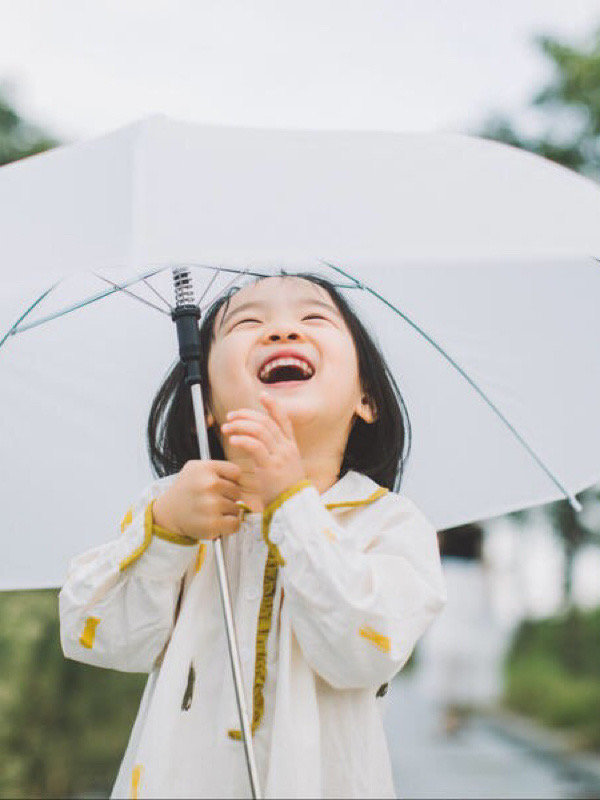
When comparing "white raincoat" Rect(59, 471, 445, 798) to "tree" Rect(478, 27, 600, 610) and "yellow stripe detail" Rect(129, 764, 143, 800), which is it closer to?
"yellow stripe detail" Rect(129, 764, 143, 800)

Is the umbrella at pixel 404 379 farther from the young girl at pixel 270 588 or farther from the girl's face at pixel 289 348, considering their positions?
the young girl at pixel 270 588

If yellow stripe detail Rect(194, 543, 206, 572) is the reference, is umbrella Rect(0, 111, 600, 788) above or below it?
above

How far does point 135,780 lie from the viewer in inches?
85.4

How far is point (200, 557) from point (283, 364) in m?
0.42

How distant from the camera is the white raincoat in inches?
80.8

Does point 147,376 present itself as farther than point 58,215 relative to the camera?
Yes

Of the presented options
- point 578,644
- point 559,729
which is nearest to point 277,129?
point 559,729

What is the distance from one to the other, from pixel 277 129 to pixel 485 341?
952mm

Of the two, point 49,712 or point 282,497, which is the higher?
point 49,712

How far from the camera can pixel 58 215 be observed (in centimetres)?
201

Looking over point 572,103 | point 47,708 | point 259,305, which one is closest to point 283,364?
point 259,305

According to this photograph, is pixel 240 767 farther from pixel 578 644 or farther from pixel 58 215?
pixel 578 644

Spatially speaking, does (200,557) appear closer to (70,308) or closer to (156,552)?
(156,552)

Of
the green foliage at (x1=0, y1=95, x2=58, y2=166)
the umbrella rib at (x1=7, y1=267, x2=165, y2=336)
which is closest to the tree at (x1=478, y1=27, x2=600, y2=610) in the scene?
the green foliage at (x1=0, y1=95, x2=58, y2=166)
